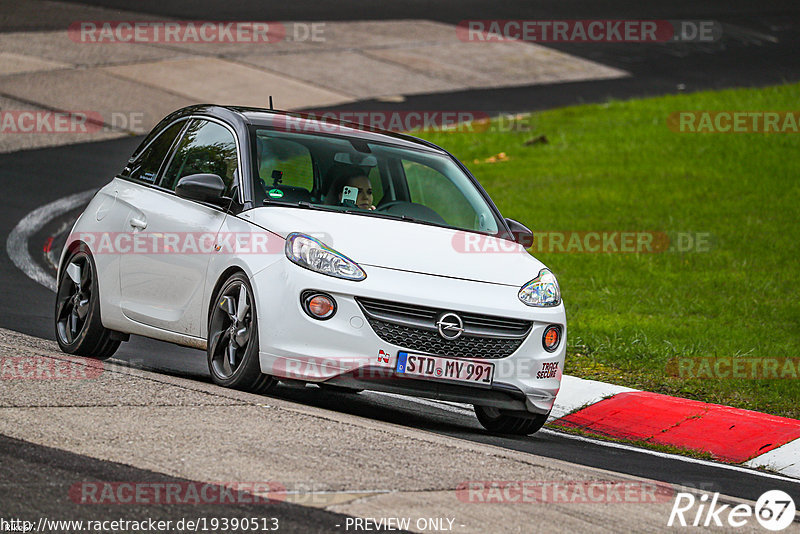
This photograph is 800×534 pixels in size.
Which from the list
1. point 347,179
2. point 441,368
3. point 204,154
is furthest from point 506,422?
point 204,154

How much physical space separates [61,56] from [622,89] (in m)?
11.3

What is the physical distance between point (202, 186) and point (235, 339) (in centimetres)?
96

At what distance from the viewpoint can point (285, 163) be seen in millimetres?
8281

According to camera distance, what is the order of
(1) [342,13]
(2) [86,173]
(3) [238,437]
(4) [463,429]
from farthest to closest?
(1) [342,13], (2) [86,173], (4) [463,429], (3) [238,437]

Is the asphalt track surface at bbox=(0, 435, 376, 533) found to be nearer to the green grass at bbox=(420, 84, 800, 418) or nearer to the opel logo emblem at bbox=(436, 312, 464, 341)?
the opel logo emblem at bbox=(436, 312, 464, 341)

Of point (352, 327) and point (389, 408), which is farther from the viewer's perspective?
point (389, 408)

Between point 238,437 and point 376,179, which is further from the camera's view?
point 376,179

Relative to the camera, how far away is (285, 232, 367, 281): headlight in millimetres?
7195

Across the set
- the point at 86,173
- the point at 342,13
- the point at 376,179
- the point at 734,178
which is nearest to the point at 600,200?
the point at 734,178

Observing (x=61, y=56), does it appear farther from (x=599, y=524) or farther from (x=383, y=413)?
(x=599, y=524)

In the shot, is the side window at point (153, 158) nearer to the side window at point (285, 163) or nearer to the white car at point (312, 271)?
the white car at point (312, 271)

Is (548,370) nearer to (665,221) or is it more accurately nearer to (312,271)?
(312,271)

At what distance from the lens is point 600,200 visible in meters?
17.8

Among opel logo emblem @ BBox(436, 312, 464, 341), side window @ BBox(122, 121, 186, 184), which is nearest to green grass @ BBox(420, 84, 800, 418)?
opel logo emblem @ BBox(436, 312, 464, 341)
